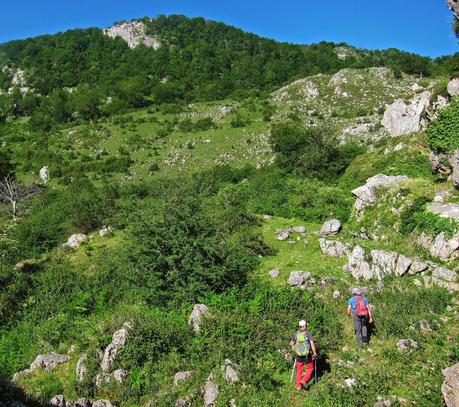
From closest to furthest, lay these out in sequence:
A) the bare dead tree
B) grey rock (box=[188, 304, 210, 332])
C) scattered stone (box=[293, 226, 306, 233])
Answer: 1. grey rock (box=[188, 304, 210, 332])
2. scattered stone (box=[293, 226, 306, 233])
3. the bare dead tree

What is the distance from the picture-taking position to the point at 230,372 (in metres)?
9.42

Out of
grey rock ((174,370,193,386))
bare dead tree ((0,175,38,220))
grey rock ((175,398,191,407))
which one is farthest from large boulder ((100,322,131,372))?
bare dead tree ((0,175,38,220))

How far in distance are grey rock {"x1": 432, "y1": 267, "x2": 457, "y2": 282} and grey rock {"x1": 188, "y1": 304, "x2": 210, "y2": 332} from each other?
767cm

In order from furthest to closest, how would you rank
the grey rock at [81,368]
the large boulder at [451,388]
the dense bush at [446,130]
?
the dense bush at [446,130] → the grey rock at [81,368] → the large boulder at [451,388]

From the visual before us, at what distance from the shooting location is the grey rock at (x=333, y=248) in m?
16.3

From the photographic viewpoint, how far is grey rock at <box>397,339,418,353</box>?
9809 mm

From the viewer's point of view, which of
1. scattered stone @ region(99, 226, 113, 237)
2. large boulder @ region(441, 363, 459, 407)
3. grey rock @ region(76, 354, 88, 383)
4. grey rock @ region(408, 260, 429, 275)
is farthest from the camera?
scattered stone @ region(99, 226, 113, 237)

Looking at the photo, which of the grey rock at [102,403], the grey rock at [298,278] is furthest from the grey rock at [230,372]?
the grey rock at [298,278]

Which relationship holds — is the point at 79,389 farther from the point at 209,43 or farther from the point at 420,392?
the point at 209,43

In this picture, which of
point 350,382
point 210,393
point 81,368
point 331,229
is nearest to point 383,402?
point 350,382

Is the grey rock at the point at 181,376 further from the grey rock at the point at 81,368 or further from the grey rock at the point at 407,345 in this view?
the grey rock at the point at 407,345

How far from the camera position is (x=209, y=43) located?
419ft

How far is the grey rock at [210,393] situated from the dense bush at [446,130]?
15.3 m

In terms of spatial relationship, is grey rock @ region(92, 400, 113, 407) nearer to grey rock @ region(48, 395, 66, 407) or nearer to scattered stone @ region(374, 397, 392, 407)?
grey rock @ region(48, 395, 66, 407)
